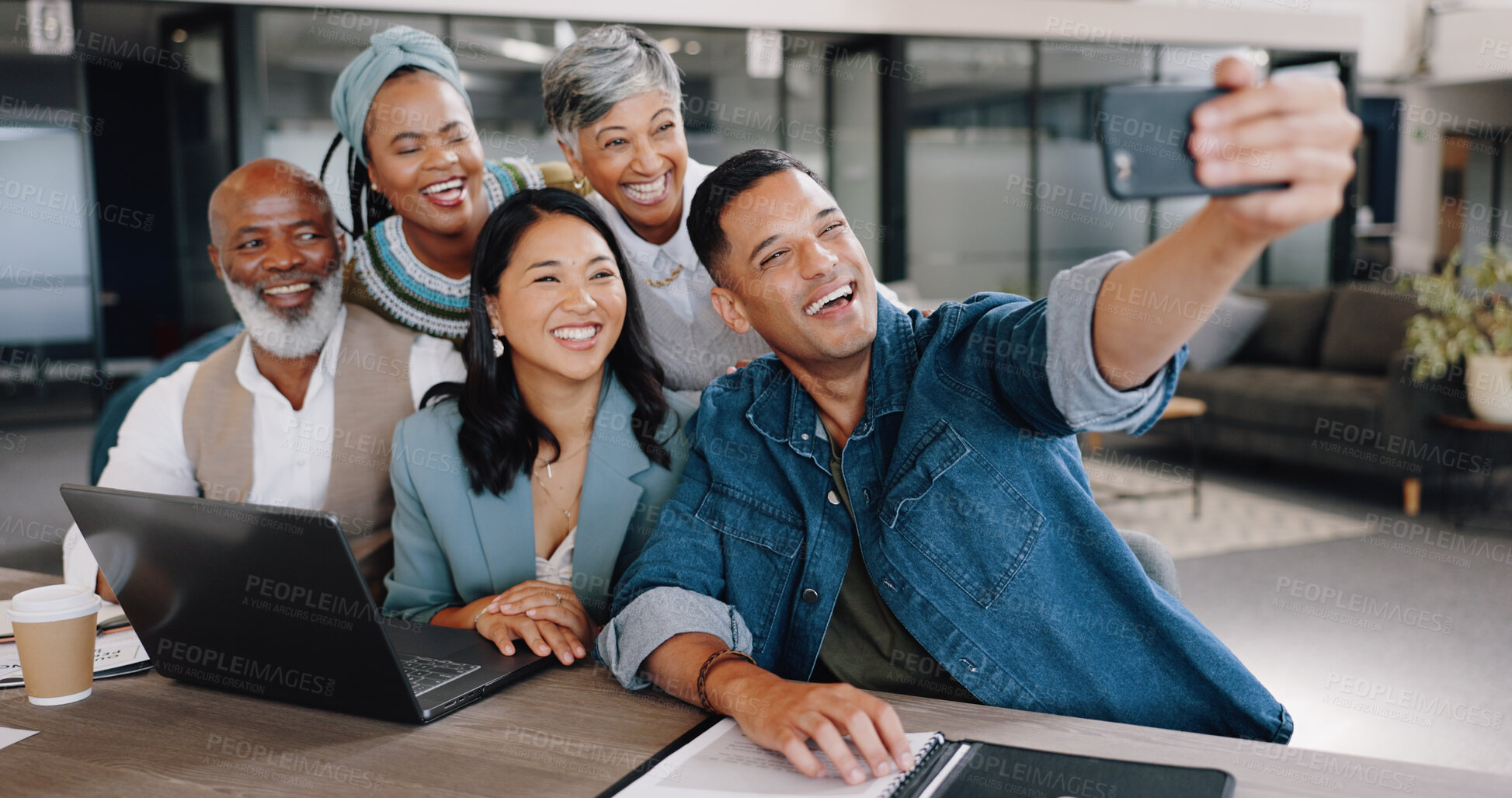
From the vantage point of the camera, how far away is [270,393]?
207 centimetres

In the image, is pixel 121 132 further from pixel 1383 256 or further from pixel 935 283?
pixel 1383 256

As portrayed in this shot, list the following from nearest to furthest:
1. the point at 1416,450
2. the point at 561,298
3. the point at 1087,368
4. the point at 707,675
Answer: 1. the point at 1087,368
2. the point at 707,675
3. the point at 561,298
4. the point at 1416,450

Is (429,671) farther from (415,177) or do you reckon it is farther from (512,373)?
(415,177)

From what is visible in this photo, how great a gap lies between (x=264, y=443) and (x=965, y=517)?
139cm

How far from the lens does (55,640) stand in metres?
1.24

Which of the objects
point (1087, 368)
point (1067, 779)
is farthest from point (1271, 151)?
point (1067, 779)

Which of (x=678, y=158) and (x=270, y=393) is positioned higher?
(x=678, y=158)

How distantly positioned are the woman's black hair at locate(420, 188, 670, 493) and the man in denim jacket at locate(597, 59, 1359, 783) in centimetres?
27

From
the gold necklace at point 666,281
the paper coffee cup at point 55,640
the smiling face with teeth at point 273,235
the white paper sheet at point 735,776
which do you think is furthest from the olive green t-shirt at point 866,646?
the smiling face with teeth at point 273,235

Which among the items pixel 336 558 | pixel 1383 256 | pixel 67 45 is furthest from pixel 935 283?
pixel 336 558

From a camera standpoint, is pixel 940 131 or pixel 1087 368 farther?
pixel 940 131

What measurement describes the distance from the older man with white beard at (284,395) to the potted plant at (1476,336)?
177 inches

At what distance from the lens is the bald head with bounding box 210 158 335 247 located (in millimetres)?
2014

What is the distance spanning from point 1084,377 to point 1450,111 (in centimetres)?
1122
